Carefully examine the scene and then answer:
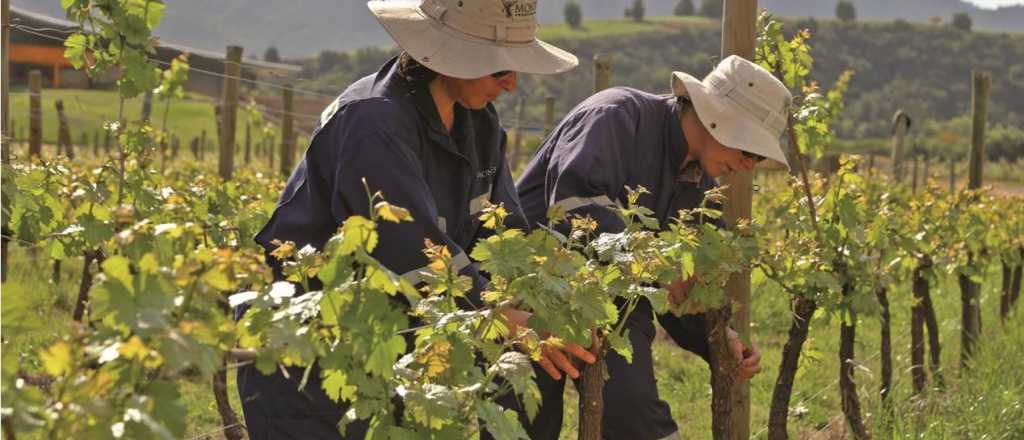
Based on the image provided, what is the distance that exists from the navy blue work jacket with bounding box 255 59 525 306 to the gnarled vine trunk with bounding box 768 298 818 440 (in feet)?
5.92

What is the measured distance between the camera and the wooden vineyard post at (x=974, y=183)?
7898mm

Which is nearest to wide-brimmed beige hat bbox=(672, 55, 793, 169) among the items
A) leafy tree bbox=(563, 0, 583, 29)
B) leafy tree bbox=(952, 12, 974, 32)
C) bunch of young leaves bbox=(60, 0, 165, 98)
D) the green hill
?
bunch of young leaves bbox=(60, 0, 165, 98)

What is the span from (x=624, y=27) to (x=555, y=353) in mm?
119531

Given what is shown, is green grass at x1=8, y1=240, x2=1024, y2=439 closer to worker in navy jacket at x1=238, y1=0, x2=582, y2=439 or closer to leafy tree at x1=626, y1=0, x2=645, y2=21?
worker in navy jacket at x1=238, y1=0, x2=582, y2=439

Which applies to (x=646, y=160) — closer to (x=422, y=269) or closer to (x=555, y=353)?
(x=555, y=353)

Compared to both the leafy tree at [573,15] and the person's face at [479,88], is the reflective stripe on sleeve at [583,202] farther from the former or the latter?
the leafy tree at [573,15]

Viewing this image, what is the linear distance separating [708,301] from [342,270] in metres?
1.70

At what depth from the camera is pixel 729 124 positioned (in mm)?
4141

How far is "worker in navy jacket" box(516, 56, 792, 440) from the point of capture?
13.3ft

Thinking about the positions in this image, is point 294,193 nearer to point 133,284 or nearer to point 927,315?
point 133,284

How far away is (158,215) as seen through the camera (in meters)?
4.54

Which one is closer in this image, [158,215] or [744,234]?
[744,234]

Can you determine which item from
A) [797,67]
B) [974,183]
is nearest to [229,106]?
[974,183]

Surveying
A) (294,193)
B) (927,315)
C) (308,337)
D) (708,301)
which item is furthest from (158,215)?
(927,315)
